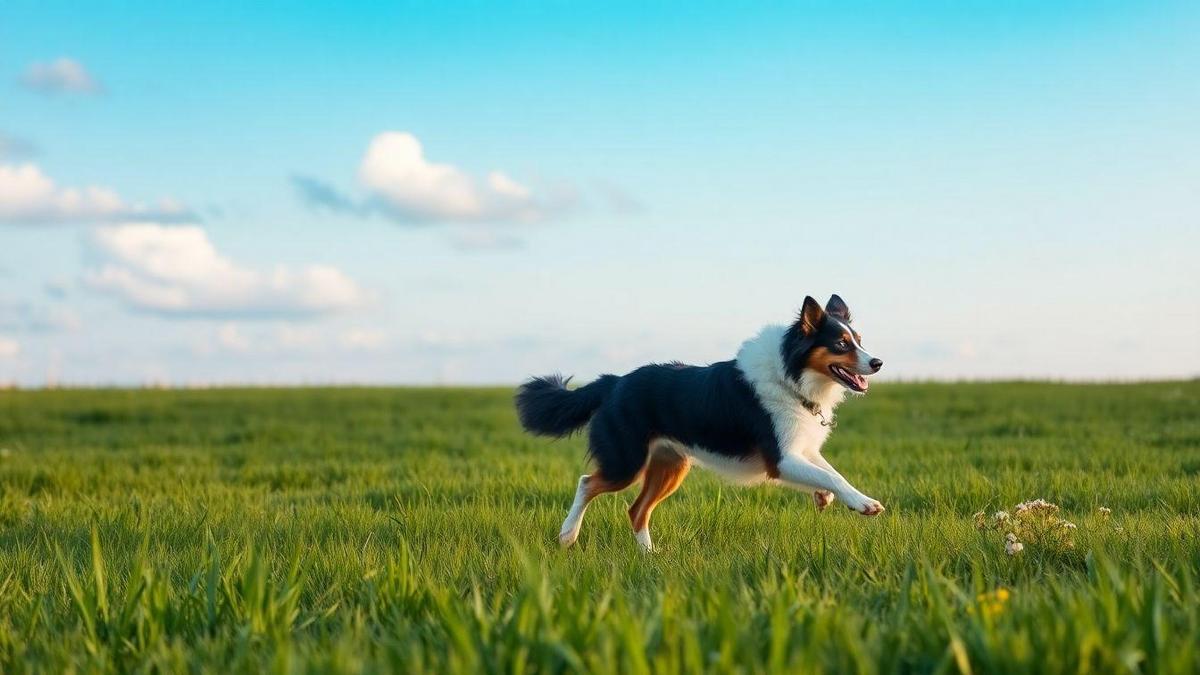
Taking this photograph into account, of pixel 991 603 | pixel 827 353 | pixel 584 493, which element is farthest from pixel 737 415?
pixel 991 603

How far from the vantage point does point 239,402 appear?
90.1 feet

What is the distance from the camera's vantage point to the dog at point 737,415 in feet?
24.5

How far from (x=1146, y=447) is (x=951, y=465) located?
315 centimetres

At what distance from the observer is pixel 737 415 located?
24.6 ft

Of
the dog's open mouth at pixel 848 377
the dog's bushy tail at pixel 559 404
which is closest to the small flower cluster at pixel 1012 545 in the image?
the dog's open mouth at pixel 848 377

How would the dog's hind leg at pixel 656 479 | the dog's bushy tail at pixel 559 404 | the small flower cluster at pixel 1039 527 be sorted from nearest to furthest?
the small flower cluster at pixel 1039 527, the dog's hind leg at pixel 656 479, the dog's bushy tail at pixel 559 404

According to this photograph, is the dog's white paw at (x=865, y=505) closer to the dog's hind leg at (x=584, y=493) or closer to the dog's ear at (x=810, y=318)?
the dog's ear at (x=810, y=318)

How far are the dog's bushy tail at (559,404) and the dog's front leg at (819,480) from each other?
5.26ft

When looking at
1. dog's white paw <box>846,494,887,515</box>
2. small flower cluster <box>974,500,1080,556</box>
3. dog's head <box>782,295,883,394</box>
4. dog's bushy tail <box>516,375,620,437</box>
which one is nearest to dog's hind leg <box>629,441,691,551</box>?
→ dog's bushy tail <box>516,375,620,437</box>

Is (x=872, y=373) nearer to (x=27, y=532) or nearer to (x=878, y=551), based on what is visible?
(x=878, y=551)

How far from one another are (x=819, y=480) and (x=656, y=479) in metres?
1.37

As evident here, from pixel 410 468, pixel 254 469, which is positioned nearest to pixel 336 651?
pixel 410 468

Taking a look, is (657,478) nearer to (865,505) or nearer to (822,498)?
(822,498)

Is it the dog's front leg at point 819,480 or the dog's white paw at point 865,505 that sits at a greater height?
the dog's front leg at point 819,480
